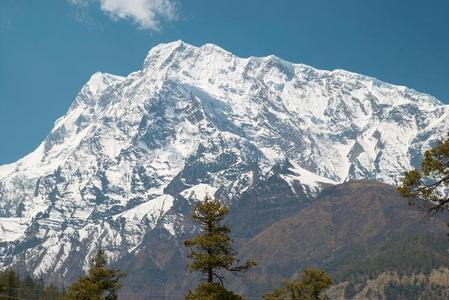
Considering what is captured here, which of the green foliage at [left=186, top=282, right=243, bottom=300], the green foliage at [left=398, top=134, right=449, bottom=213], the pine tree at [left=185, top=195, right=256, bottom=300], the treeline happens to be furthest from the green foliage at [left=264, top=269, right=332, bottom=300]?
the green foliage at [left=398, top=134, right=449, bottom=213]

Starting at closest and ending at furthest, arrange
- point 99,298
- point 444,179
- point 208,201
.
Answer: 1. point 444,179
2. point 208,201
3. point 99,298

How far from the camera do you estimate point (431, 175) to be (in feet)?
119

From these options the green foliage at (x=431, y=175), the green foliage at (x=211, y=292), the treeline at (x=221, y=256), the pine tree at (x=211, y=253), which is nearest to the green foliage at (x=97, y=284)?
the treeline at (x=221, y=256)

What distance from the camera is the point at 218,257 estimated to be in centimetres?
4838

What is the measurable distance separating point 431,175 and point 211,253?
59.6 ft

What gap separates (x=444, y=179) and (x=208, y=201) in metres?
22.3

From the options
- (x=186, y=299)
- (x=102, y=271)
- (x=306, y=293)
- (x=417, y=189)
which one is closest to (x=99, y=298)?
(x=102, y=271)

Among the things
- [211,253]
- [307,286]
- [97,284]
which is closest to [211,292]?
[211,253]

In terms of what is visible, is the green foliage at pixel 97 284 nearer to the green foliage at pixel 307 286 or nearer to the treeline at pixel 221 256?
the treeline at pixel 221 256

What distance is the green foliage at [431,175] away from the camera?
3400 cm

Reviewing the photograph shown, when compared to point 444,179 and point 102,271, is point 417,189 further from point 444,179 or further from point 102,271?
point 102,271

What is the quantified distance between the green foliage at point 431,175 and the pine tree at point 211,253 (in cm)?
1555

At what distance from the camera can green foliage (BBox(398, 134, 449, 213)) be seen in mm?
34000

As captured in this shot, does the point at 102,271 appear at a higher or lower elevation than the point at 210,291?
higher
